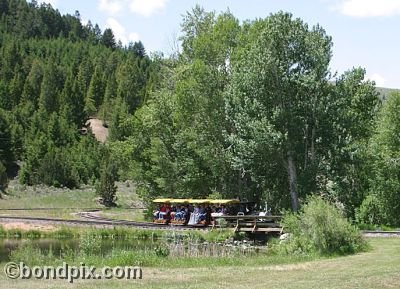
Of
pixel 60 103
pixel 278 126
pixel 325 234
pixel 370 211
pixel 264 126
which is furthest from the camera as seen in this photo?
pixel 60 103

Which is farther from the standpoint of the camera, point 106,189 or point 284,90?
point 106,189

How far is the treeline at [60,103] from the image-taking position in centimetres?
9425

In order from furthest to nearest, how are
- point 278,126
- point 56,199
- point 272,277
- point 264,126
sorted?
1. point 56,199
2. point 278,126
3. point 264,126
4. point 272,277

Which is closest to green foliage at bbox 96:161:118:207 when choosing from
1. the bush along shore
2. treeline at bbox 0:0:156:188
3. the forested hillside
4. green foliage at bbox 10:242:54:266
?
the forested hillside

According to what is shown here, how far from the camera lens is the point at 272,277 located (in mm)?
19172

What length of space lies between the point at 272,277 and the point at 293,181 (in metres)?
23.7

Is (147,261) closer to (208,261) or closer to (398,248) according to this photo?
(208,261)

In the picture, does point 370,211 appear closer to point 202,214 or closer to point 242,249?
point 202,214

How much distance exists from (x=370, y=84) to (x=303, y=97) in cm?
793

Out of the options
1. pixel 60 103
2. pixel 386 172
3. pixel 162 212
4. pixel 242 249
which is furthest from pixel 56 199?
pixel 60 103

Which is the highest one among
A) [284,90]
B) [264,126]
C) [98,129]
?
[98,129]

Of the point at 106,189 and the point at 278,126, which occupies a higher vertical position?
the point at 278,126

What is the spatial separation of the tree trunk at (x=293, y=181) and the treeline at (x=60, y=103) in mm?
51216

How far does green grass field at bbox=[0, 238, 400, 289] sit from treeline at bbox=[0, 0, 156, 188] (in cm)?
6653
